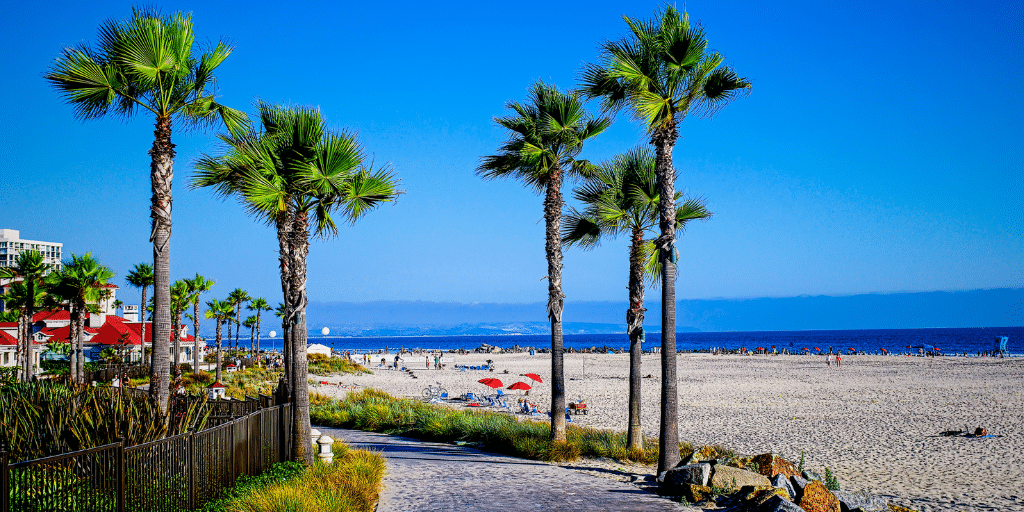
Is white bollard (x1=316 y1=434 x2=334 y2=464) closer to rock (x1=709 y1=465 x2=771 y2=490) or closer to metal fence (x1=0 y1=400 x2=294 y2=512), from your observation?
metal fence (x1=0 y1=400 x2=294 y2=512)

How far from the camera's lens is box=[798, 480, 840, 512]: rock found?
8977 millimetres

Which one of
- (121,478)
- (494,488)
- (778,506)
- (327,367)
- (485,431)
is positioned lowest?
(327,367)

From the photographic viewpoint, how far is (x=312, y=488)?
9.55m

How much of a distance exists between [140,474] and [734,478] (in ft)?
26.0

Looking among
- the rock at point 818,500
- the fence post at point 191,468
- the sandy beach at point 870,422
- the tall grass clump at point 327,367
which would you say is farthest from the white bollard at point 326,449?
the tall grass clump at point 327,367

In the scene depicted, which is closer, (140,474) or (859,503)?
(140,474)

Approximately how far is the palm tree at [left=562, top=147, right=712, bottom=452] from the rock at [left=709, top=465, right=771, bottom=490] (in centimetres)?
424

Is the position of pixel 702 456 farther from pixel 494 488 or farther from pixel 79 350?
pixel 79 350

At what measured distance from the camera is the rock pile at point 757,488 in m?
9.03

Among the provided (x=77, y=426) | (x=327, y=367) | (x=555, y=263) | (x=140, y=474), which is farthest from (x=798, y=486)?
(x=327, y=367)

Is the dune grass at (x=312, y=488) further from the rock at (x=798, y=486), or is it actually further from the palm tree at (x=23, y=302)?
the palm tree at (x=23, y=302)

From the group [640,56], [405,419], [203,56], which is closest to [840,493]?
[640,56]

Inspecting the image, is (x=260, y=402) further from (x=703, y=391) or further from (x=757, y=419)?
(x=703, y=391)

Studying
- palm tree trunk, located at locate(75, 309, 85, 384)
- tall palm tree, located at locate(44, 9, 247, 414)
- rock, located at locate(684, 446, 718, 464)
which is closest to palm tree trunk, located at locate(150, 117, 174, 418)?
tall palm tree, located at locate(44, 9, 247, 414)
